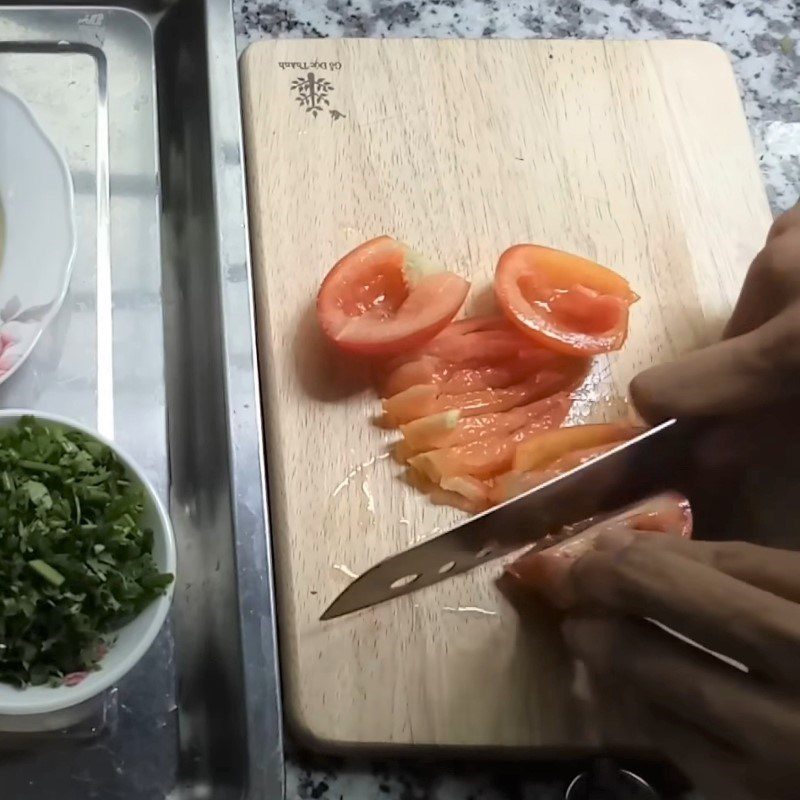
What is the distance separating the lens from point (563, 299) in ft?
3.22

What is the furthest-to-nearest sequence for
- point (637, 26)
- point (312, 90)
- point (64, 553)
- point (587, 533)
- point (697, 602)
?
point (637, 26)
point (312, 90)
point (587, 533)
point (64, 553)
point (697, 602)

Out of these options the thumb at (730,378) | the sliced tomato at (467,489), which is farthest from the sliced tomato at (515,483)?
the thumb at (730,378)

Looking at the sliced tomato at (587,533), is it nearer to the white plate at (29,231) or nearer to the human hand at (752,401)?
the human hand at (752,401)

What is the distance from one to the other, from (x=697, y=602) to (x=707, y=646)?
0.09 ft

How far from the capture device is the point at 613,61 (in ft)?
3.78

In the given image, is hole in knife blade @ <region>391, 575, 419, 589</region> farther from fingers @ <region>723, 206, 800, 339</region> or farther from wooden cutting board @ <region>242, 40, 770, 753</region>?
fingers @ <region>723, 206, 800, 339</region>

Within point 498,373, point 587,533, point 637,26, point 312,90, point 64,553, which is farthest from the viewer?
point 637,26

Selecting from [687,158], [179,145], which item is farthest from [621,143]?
[179,145]

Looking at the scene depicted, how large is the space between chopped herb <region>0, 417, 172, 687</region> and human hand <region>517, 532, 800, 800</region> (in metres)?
0.32

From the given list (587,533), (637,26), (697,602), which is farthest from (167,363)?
(637,26)

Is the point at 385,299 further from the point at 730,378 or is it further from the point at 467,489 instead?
the point at 730,378

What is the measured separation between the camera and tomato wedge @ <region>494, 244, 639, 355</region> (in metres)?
0.94

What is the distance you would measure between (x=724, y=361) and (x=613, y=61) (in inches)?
20.4

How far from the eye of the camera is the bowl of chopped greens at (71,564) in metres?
0.72
